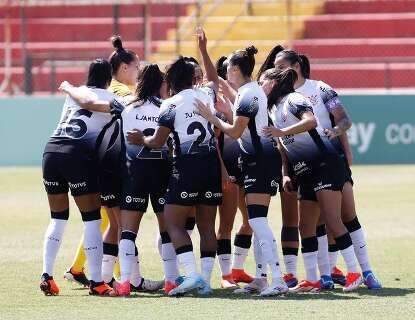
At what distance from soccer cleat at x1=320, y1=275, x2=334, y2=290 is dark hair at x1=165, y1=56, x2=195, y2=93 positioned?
2.09 m

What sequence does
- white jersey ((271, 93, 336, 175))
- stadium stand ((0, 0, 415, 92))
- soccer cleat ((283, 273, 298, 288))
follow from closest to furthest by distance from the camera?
white jersey ((271, 93, 336, 175)) → soccer cleat ((283, 273, 298, 288)) → stadium stand ((0, 0, 415, 92))

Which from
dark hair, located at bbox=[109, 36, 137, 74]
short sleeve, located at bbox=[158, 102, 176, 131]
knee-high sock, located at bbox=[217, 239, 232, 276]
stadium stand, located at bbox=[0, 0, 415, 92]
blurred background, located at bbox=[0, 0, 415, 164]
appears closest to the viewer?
short sleeve, located at bbox=[158, 102, 176, 131]

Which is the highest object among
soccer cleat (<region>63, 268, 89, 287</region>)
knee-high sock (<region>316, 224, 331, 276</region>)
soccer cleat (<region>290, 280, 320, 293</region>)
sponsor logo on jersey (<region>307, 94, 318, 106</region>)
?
sponsor logo on jersey (<region>307, 94, 318, 106</region>)

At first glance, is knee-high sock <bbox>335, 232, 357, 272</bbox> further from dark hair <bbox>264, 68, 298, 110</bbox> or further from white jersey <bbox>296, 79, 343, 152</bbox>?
dark hair <bbox>264, 68, 298, 110</bbox>

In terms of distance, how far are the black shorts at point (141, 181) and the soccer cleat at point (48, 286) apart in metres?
0.87

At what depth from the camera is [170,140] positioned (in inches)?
405

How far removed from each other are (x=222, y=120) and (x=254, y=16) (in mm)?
20612

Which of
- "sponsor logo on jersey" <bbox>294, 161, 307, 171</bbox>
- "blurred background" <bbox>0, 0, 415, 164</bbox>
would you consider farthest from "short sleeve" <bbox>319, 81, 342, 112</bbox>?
"blurred background" <bbox>0, 0, 415, 164</bbox>

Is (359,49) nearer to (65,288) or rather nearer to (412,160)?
(412,160)

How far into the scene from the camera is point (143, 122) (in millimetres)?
10305

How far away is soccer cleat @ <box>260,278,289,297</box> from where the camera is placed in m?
10.0

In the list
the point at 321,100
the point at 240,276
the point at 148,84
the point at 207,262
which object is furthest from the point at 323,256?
the point at 148,84

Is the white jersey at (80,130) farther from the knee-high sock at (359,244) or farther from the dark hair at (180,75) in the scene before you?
the knee-high sock at (359,244)

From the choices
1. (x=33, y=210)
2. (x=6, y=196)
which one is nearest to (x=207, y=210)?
(x=33, y=210)
